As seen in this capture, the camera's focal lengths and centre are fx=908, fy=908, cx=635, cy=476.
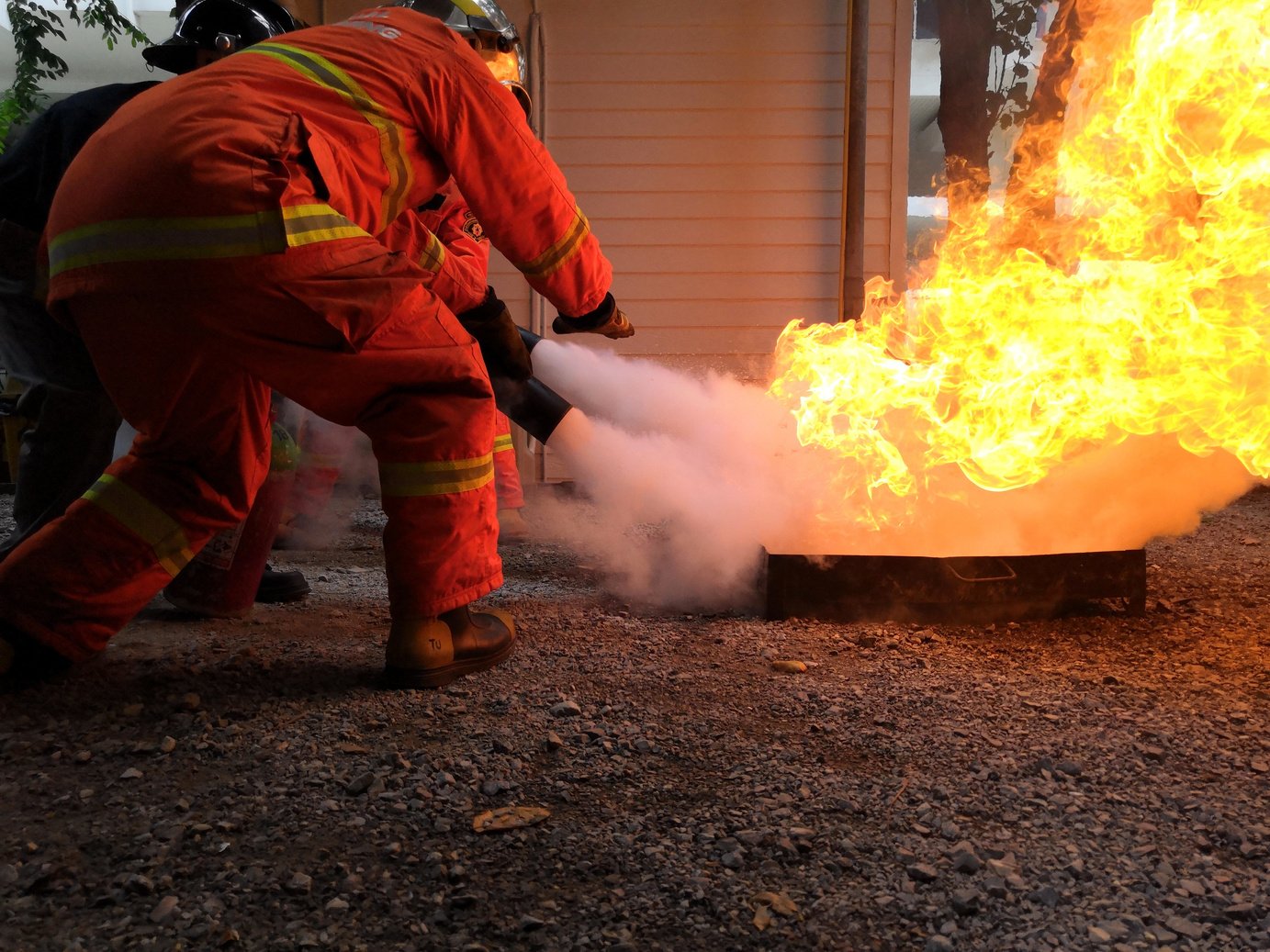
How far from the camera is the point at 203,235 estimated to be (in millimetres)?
2211

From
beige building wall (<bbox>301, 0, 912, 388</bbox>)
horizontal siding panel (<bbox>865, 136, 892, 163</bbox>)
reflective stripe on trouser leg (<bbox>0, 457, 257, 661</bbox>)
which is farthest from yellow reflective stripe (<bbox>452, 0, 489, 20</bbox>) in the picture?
horizontal siding panel (<bbox>865, 136, 892, 163</bbox>)

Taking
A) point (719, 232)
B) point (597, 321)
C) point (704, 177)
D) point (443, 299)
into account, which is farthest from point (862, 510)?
point (704, 177)

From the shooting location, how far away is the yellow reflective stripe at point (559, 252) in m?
2.88

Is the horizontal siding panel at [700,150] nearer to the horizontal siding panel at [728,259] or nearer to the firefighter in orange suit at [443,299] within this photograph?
the horizontal siding panel at [728,259]

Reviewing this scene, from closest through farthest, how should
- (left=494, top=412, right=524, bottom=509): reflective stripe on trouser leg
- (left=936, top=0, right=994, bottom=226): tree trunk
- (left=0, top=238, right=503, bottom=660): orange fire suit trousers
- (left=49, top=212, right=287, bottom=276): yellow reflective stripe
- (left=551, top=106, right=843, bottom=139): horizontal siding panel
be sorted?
1. (left=49, top=212, right=287, bottom=276): yellow reflective stripe
2. (left=0, top=238, right=503, bottom=660): orange fire suit trousers
3. (left=494, top=412, right=524, bottom=509): reflective stripe on trouser leg
4. (left=551, top=106, right=843, bottom=139): horizontal siding panel
5. (left=936, top=0, right=994, bottom=226): tree trunk

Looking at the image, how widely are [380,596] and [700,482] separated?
1.50 metres

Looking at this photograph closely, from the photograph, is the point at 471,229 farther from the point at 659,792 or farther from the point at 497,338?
the point at 659,792

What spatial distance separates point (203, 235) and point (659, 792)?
5.71 feet

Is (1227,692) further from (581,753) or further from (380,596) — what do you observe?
(380,596)

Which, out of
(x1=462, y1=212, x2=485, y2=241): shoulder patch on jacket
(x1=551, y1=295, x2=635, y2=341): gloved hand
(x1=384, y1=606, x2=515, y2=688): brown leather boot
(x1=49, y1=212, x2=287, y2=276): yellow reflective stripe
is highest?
(x1=462, y1=212, x2=485, y2=241): shoulder patch on jacket

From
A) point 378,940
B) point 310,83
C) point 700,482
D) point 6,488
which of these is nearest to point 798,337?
point 700,482

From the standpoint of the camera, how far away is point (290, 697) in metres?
2.70

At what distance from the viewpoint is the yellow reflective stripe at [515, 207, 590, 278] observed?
288 cm

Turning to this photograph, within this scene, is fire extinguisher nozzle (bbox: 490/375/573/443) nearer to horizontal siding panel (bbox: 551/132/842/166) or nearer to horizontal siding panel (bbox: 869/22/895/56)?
horizontal siding panel (bbox: 551/132/842/166)
